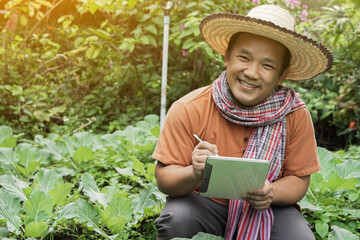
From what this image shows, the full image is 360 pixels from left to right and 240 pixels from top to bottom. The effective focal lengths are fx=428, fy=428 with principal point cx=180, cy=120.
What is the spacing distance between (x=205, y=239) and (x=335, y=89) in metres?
3.52

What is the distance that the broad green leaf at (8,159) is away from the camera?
9.73ft

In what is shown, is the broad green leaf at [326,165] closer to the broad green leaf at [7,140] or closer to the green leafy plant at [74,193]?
the green leafy plant at [74,193]

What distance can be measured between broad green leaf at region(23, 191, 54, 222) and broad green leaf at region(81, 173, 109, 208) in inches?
7.9

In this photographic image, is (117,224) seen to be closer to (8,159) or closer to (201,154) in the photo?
(201,154)

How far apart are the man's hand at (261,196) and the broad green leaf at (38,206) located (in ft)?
3.32

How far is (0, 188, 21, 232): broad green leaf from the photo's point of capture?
6.64 feet

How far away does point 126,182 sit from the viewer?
2898 millimetres

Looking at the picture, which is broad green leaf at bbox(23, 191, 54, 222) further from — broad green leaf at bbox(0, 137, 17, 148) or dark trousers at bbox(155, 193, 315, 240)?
broad green leaf at bbox(0, 137, 17, 148)

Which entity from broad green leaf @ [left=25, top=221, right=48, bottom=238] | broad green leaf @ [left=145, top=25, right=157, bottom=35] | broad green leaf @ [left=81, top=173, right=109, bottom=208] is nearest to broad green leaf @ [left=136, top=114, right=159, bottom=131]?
broad green leaf @ [left=145, top=25, right=157, bottom=35]

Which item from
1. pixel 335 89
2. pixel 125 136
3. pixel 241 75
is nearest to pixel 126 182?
pixel 125 136

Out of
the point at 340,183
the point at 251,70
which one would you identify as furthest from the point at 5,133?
the point at 340,183

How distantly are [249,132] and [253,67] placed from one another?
30 centimetres

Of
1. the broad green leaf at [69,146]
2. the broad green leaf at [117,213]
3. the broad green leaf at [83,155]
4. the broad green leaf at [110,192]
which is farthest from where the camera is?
the broad green leaf at [69,146]

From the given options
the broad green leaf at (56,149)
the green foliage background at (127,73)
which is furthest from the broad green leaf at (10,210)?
the green foliage background at (127,73)
